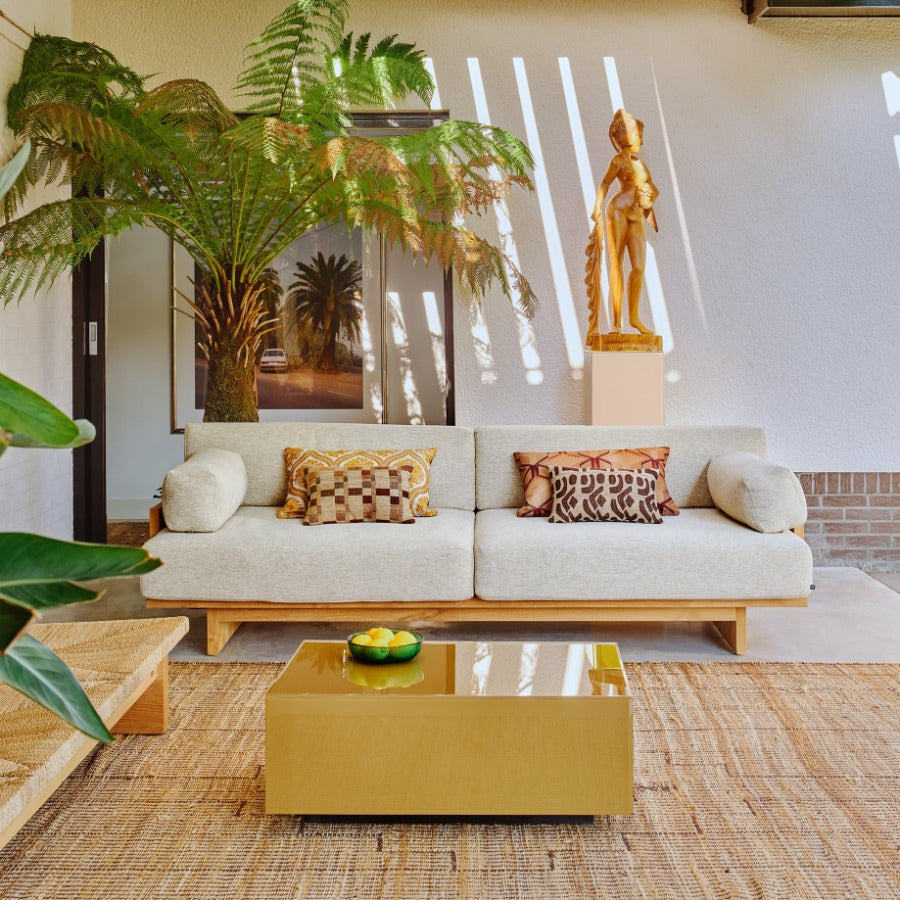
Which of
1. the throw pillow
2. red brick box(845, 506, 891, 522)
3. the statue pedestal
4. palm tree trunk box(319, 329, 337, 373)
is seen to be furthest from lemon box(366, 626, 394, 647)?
palm tree trunk box(319, 329, 337, 373)

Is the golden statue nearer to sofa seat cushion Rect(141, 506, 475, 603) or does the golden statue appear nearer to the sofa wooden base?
the sofa wooden base

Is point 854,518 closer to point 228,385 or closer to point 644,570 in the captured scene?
point 644,570

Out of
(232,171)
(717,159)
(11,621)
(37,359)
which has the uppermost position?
(717,159)

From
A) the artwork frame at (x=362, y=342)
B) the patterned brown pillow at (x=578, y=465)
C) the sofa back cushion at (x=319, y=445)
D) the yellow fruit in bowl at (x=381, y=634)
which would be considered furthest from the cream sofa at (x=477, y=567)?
the artwork frame at (x=362, y=342)

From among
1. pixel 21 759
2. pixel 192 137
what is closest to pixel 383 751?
pixel 21 759

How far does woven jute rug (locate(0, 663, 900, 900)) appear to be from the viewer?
2004mm

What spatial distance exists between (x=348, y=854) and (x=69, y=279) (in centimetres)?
368

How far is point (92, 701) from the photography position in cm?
216

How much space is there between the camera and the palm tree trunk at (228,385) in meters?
4.43

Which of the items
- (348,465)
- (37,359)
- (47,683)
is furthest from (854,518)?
(47,683)

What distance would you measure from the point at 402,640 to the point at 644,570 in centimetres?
123

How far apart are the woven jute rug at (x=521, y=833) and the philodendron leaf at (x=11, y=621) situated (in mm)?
1315

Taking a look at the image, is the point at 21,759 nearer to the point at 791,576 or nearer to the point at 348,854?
the point at 348,854

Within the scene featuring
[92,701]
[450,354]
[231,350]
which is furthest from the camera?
[450,354]
